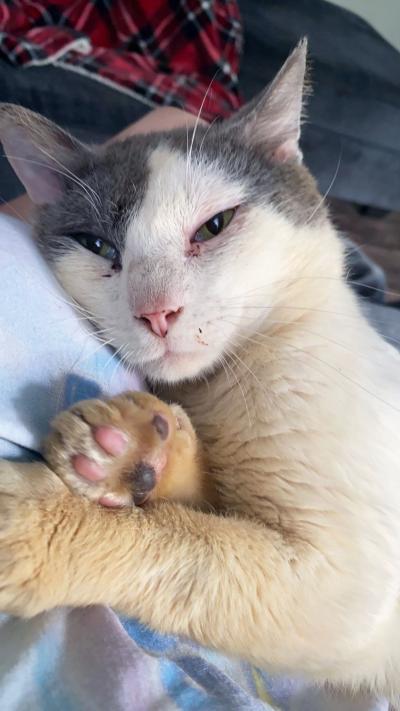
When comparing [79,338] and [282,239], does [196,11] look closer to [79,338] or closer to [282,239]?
[282,239]

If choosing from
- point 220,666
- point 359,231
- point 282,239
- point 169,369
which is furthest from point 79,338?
point 359,231

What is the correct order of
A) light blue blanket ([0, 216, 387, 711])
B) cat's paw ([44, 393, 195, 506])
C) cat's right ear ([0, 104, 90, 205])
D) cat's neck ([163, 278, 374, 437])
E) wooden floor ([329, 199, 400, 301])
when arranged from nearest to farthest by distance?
1. light blue blanket ([0, 216, 387, 711])
2. cat's paw ([44, 393, 195, 506])
3. cat's neck ([163, 278, 374, 437])
4. cat's right ear ([0, 104, 90, 205])
5. wooden floor ([329, 199, 400, 301])

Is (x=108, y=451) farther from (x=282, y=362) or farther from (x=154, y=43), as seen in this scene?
(x=154, y=43)

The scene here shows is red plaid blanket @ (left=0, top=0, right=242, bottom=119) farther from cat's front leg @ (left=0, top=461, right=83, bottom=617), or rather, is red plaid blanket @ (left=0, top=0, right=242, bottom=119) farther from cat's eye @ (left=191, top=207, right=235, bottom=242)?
cat's front leg @ (left=0, top=461, right=83, bottom=617)

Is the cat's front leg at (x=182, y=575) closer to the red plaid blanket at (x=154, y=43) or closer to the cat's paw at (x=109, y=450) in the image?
the cat's paw at (x=109, y=450)

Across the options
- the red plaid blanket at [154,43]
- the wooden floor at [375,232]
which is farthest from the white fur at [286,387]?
the wooden floor at [375,232]

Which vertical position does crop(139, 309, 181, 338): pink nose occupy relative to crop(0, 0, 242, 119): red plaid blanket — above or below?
below

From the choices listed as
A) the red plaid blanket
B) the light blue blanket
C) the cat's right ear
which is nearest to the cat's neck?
the light blue blanket
